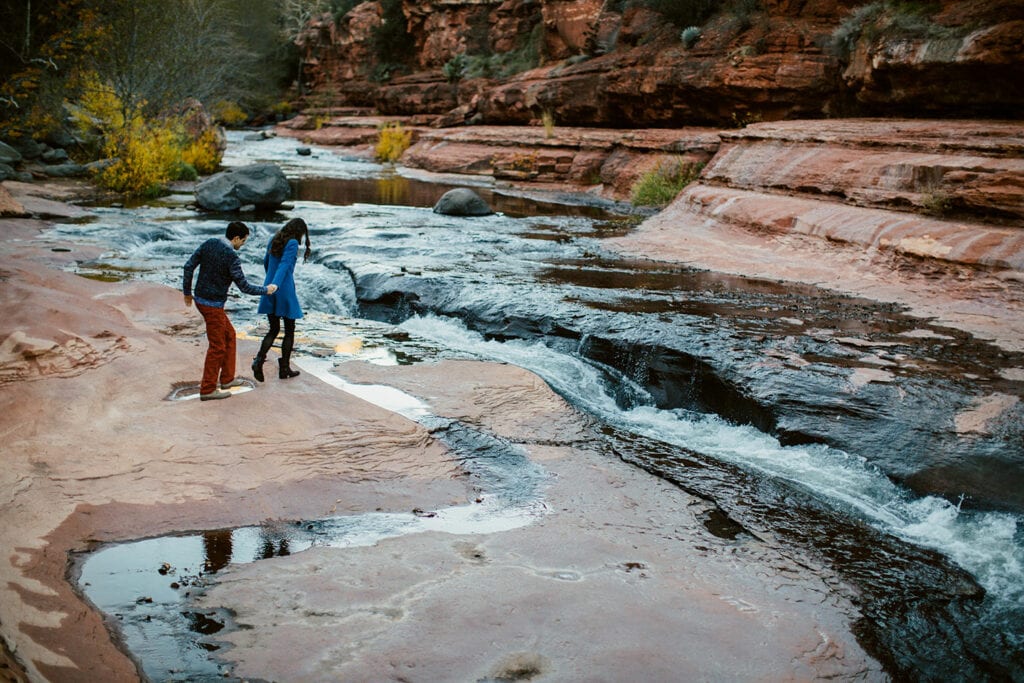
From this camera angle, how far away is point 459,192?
656 inches

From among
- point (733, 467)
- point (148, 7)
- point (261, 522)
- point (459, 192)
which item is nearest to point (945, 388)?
point (733, 467)

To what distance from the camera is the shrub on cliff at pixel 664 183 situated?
1748 cm

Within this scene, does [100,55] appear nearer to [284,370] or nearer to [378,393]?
[284,370]

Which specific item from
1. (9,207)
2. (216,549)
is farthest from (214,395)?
(9,207)

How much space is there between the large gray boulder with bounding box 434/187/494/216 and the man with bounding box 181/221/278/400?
33.6 feet

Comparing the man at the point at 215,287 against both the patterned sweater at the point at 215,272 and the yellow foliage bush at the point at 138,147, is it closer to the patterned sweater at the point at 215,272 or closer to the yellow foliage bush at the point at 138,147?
the patterned sweater at the point at 215,272

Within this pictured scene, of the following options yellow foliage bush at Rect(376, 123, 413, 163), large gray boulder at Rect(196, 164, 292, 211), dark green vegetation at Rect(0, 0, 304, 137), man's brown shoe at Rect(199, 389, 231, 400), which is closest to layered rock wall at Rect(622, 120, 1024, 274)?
large gray boulder at Rect(196, 164, 292, 211)

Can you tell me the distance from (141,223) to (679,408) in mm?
10265

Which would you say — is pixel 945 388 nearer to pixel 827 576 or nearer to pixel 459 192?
pixel 827 576

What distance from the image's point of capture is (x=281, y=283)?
6.63 metres

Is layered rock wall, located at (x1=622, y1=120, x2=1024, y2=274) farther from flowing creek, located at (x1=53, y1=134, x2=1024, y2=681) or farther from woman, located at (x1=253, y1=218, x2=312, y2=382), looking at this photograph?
woman, located at (x1=253, y1=218, x2=312, y2=382)

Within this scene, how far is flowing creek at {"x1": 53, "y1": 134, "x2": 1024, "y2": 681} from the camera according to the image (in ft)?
14.2

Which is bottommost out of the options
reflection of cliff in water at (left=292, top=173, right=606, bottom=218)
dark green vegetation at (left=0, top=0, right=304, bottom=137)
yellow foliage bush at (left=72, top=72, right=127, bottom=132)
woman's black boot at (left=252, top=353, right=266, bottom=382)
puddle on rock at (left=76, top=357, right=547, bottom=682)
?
puddle on rock at (left=76, top=357, right=547, bottom=682)

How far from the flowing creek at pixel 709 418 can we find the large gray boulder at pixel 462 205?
3.51 metres
